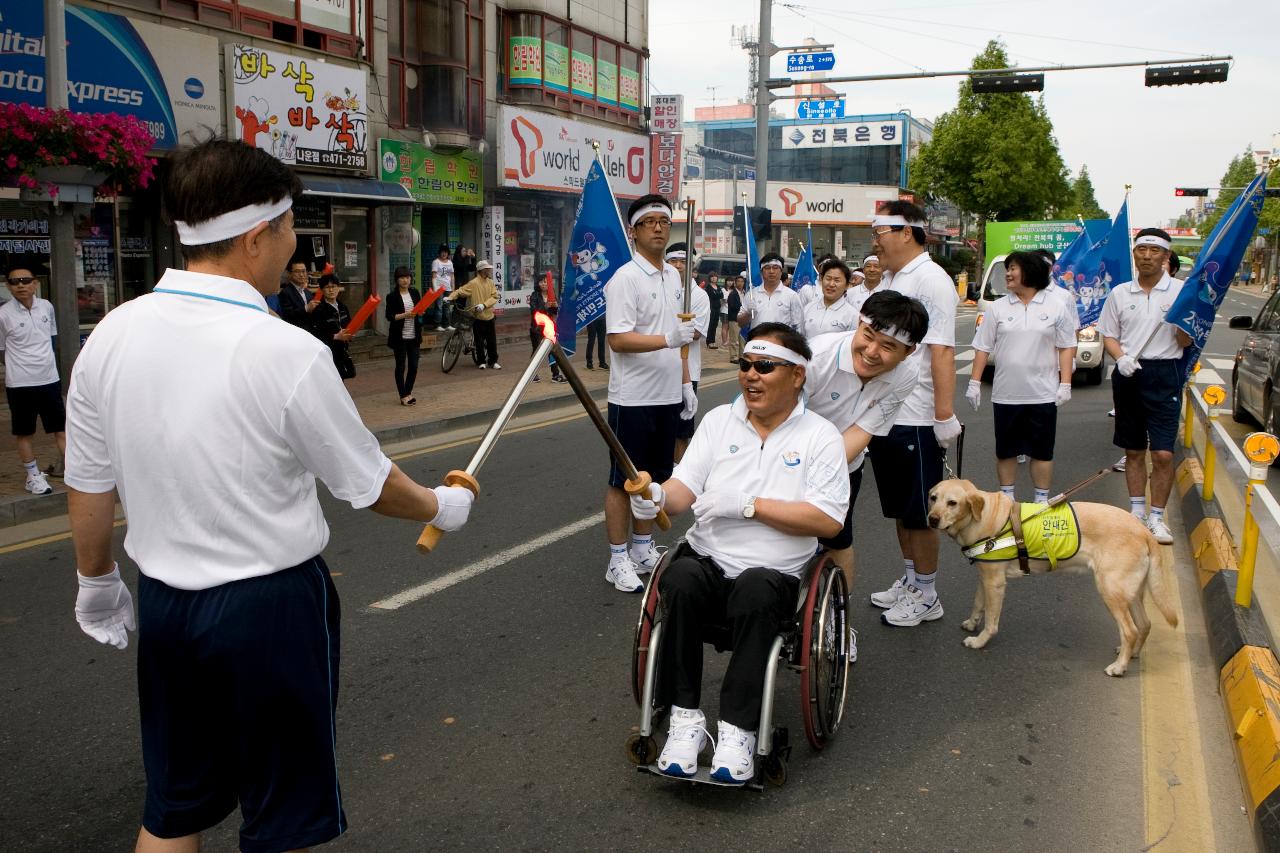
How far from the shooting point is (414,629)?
5.34 metres

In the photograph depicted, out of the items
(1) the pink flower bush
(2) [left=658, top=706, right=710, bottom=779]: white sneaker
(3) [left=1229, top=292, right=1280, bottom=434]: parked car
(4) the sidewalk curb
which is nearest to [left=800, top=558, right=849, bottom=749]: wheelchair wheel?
(2) [left=658, top=706, right=710, bottom=779]: white sneaker

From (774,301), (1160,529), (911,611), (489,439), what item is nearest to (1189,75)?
(774,301)

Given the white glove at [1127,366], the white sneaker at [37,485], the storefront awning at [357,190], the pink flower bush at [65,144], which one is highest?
the storefront awning at [357,190]

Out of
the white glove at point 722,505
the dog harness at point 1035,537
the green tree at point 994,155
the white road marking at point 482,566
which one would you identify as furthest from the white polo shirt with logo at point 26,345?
the green tree at point 994,155

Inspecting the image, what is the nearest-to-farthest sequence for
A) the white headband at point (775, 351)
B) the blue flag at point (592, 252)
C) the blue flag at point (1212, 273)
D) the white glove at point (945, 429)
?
the white headband at point (775, 351)
the white glove at point (945, 429)
the blue flag at point (1212, 273)
the blue flag at point (592, 252)

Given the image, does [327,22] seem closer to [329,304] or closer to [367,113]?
[367,113]

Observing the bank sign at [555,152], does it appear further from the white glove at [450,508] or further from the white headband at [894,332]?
the white glove at [450,508]

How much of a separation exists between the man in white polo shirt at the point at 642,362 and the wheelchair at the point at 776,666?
2.01m

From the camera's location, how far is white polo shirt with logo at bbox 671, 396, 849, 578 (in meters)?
3.89

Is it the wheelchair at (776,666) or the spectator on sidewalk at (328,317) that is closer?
the wheelchair at (776,666)

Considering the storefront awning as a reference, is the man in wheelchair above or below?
below

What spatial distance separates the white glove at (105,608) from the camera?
2.65 m

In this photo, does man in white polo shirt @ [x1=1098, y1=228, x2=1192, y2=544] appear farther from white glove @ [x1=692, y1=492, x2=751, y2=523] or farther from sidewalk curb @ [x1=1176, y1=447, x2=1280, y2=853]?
white glove @ [x1=692, y1=492, x2=751, y2=523]

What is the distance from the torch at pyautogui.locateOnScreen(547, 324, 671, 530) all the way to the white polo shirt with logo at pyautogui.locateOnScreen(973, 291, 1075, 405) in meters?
4.52
